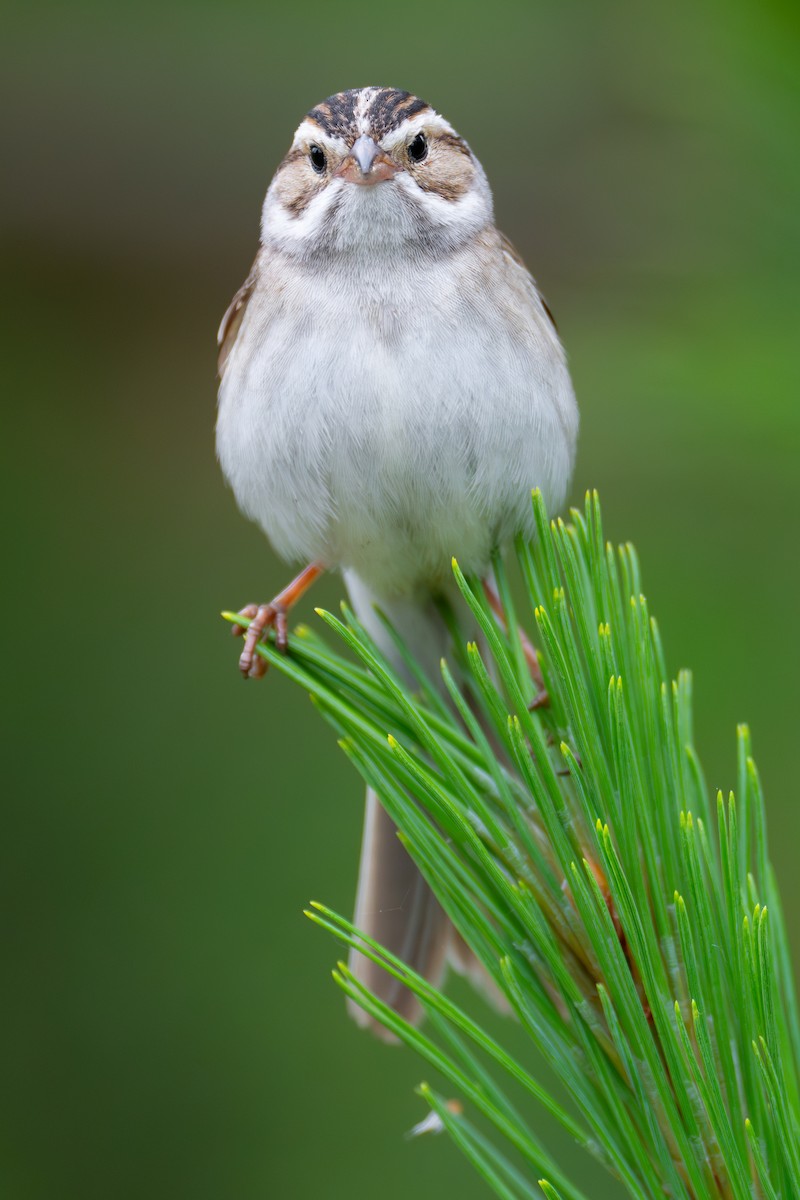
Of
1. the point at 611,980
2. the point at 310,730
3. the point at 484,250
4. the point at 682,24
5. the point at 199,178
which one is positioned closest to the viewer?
the point at 611,980

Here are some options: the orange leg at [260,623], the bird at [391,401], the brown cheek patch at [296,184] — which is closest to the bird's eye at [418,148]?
the bird at [391,401]

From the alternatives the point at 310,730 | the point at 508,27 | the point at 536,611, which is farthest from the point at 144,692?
the point at 536,611

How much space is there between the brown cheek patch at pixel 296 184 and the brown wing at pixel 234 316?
0.10 metres

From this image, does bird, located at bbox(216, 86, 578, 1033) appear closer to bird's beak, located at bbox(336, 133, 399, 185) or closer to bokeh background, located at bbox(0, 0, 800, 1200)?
bird's beak, located at bbox(336, 133, 399, 185)

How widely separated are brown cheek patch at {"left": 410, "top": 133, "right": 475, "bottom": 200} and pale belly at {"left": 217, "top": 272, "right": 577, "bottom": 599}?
10.5 inches

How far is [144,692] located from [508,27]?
5.04 ft

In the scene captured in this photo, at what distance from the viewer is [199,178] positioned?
9.23ft

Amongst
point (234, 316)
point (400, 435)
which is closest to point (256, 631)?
point (400, 435)

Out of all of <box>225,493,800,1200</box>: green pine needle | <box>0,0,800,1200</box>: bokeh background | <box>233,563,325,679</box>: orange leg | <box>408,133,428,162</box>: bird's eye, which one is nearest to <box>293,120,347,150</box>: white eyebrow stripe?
<box>408,133,428,162</box>: bird's eye

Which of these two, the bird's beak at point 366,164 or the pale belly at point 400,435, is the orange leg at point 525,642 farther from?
the bird's beak at point 366,164

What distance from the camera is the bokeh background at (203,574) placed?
1.93 metres

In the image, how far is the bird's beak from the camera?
5.39ft

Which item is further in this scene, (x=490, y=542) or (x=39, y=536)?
(x=39, y=536)

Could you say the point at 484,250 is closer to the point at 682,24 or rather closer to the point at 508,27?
the point at 682,24
